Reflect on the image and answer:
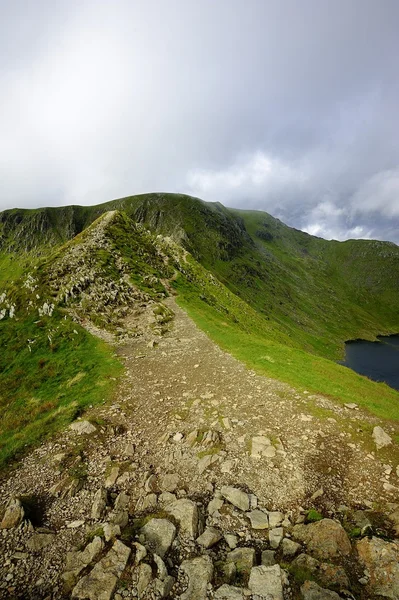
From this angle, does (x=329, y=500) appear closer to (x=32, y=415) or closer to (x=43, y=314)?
(x=32, y=415)

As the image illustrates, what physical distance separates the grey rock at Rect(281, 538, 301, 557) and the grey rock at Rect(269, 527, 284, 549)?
16cm

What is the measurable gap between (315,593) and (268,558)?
1583 millimetres

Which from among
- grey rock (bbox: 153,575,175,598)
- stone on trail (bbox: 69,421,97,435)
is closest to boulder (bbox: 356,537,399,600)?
grey rock (bbox: 153,575,175,598)

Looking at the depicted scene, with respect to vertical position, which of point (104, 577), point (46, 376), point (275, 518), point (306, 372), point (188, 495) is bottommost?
point (46, 376)

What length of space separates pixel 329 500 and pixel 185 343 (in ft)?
70.5

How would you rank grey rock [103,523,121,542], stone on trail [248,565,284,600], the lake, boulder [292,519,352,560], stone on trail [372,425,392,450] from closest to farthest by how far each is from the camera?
stone on trail [248,565,284,600], boulder [292,519,352,560], grey rock [103,523,121,542], stone on trail [372,425,392,450], the lake

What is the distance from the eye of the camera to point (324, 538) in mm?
8492

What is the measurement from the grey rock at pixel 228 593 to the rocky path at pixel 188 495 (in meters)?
0.08

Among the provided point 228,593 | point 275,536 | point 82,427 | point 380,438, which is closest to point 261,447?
point 275,536

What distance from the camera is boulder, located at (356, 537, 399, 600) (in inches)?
277

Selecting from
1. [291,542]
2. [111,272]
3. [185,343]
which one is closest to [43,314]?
[111,272]

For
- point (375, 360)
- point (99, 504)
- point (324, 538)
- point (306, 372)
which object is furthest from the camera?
point (375, 360)

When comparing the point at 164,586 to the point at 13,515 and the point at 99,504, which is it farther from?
the point at 13,515

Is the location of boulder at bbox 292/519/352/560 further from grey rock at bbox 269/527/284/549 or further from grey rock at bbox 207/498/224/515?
grey rock at bbox 207/498/224/515
